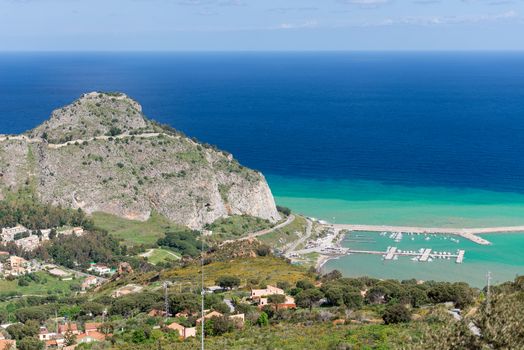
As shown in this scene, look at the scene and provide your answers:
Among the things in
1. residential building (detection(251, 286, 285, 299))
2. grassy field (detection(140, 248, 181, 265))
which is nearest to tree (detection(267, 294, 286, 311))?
residential building (detection(251, 286, 285, 299))

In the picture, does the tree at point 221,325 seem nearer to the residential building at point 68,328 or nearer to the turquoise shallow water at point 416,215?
the residential building at point 68,328

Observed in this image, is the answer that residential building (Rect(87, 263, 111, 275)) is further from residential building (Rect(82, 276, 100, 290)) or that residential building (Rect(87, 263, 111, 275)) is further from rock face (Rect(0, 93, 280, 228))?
rock face (Rect(0, 93, 280, 228))

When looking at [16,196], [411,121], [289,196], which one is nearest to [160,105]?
[411,121]

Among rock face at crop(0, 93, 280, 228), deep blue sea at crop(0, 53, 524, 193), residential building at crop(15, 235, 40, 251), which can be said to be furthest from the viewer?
deep blue sea at crop(0, 53, 524, 193)

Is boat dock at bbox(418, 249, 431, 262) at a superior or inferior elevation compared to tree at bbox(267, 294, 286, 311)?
inferior

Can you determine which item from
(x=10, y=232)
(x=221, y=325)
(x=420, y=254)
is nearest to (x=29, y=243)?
(x=10, y=232)

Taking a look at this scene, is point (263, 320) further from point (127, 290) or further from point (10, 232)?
point (10, 232)
